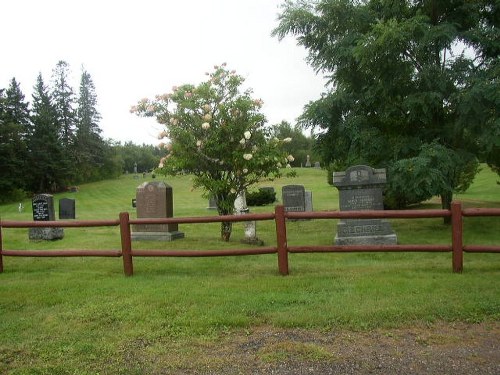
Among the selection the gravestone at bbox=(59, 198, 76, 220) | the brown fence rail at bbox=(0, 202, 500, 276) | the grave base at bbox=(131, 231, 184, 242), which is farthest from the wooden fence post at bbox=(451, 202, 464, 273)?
the gravestone at bbox=(59, 198, 76, 220)

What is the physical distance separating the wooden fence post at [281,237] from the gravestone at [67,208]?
15.0 meters

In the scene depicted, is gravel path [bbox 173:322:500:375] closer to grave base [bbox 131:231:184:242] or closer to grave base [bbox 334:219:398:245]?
grave base [bbox 334:219:398:245]

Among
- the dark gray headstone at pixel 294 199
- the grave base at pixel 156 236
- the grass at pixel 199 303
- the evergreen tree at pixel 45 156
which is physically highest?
the evergreen tree at pixel 45 156

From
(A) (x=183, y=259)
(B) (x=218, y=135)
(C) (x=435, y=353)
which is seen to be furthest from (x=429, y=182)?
(C) (x=435, y=353)

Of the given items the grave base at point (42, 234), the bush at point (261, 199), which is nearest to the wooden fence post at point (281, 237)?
the grave base at point (42, 234)

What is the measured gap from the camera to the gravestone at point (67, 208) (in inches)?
789

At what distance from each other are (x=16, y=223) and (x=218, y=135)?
5.13 metres

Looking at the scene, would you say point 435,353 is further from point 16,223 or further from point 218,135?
point 218,135

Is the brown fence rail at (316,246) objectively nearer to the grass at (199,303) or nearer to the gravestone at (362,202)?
the grass at (199,303)

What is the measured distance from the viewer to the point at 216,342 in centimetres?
473

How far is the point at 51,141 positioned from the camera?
165 ft

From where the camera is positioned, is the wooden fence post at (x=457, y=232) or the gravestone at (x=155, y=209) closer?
the wooden fence post at (x=457, y=232)

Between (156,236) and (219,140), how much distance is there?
3427 millimetres

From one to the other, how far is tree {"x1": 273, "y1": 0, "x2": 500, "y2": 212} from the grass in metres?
4.27
